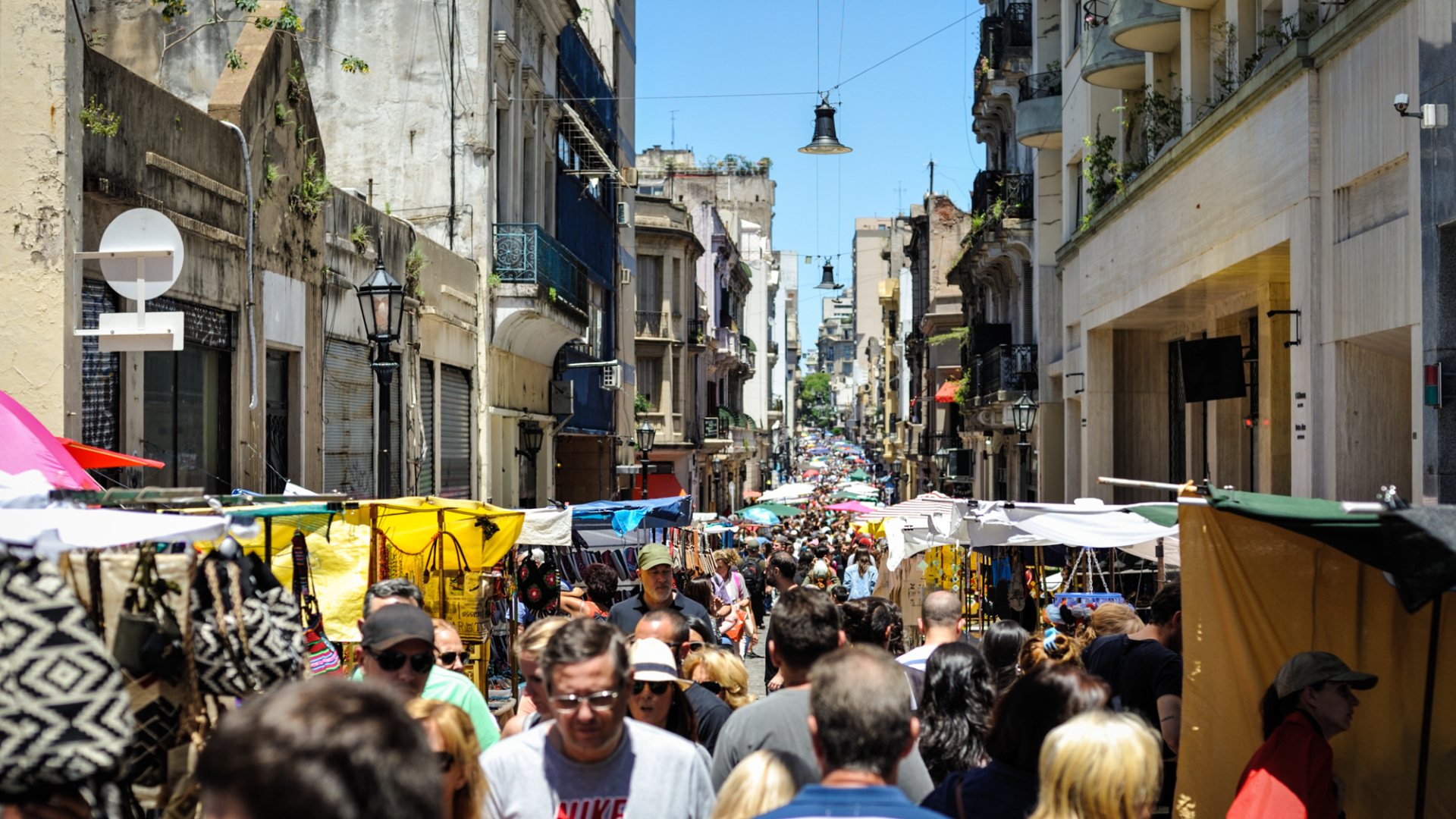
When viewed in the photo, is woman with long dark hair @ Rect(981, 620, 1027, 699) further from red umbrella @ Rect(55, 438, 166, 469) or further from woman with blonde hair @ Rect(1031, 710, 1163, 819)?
red umbrella @ Rect(55, 438, 166, 469)

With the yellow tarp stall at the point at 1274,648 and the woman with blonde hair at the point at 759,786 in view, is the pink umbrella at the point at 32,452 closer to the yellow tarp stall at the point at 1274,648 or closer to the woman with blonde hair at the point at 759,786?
the woman with blonde hair at the point at 759,786

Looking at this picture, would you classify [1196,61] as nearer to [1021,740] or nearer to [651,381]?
[1021,740]

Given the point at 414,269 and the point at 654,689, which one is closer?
the point at 654,689

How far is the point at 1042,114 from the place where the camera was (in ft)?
81.1

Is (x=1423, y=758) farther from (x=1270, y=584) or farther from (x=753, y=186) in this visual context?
(x=753, y=186)

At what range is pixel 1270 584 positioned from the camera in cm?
627

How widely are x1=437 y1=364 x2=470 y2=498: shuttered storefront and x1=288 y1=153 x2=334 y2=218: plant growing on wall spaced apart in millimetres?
5437

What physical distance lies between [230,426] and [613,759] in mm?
9685

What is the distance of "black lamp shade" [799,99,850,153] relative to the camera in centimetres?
2538

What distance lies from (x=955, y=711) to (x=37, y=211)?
7.10 meters

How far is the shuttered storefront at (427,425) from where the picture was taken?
61.9ft

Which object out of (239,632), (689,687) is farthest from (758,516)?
(239,632)

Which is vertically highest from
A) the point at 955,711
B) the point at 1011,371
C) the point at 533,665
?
the point at 1011,371

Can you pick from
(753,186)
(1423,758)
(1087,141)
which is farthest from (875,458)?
(1423,758)
